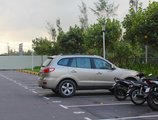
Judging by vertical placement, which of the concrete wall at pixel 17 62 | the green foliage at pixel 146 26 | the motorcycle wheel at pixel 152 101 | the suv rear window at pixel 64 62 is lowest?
the motorcycle wheel at pixel 152 101

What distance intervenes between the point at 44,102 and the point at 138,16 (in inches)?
424

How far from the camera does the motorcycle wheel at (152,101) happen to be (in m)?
12.6

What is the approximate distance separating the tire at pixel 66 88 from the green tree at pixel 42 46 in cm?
3566

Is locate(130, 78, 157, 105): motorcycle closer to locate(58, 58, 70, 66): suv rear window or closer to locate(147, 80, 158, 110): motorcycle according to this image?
locate(147, 80, 158, 110): motorcycle

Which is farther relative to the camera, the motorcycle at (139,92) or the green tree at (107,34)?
the green tree at (107,34)

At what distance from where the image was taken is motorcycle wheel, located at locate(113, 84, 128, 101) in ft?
50.8

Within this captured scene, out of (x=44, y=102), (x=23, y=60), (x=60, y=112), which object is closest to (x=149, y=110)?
(x=60, y=112)

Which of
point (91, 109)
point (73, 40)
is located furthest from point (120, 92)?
point (73, 40)

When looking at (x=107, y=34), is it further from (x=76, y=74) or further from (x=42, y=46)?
(x=42, y=46)

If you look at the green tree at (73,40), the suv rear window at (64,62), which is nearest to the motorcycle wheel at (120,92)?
the suv rear window at (64,62)

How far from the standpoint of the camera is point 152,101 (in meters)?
12.7

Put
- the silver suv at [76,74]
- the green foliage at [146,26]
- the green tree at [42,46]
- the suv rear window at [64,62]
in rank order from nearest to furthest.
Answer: the silver suv at [76,74]
the suv rear window at [64,62]
the green foliage at [146,26]
the green tree at [42,46]

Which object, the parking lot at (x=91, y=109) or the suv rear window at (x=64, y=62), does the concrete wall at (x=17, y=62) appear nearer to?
the suv rear window at (x=64, y=62)

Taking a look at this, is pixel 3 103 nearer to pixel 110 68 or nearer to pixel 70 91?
pixel 70 91
